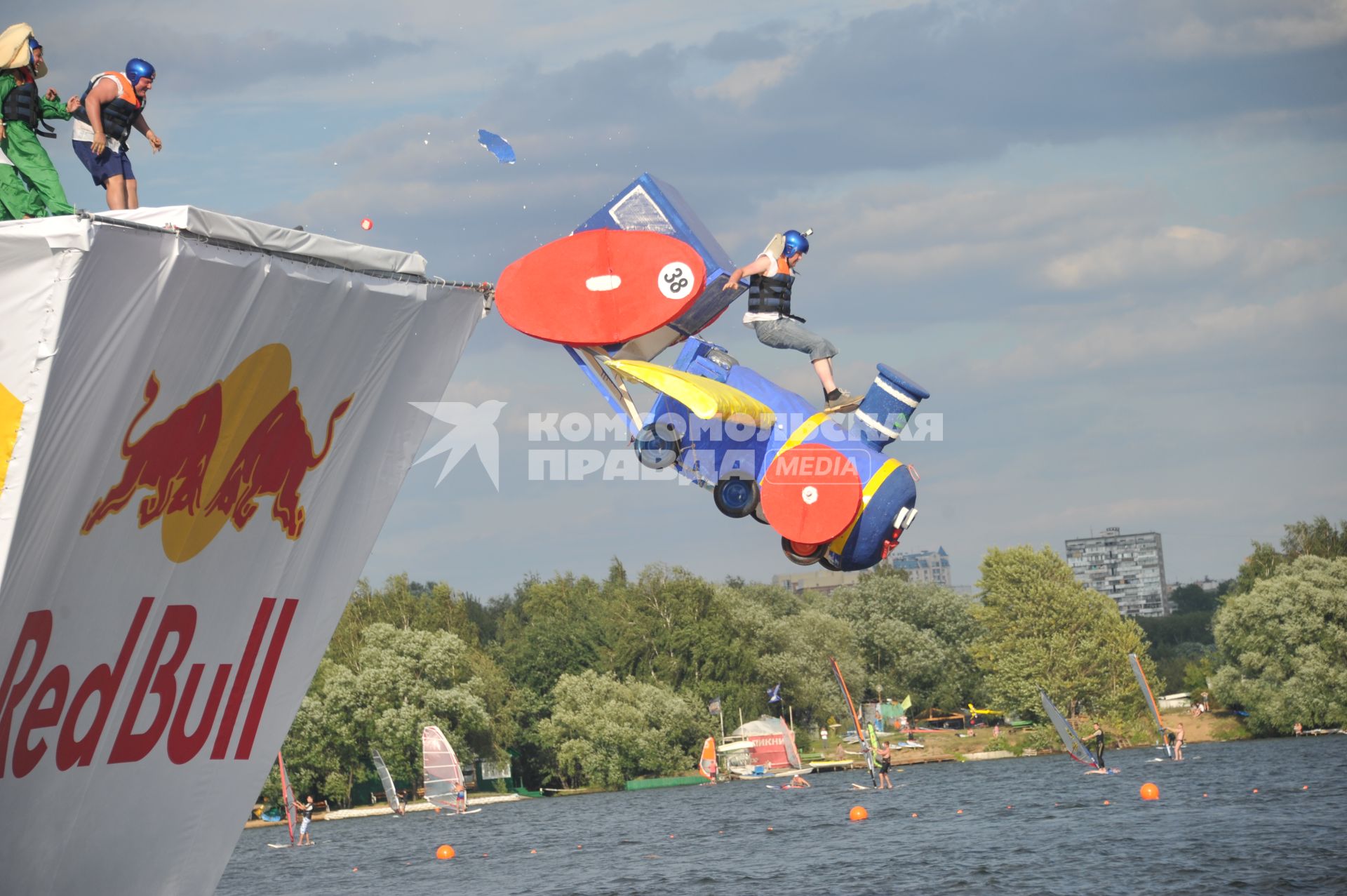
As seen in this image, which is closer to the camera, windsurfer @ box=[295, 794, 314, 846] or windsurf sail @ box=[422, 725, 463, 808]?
windsurfer @ box=[295, 794, 314, 846]

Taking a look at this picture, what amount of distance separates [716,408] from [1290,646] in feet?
188

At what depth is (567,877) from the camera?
33438 millimetres

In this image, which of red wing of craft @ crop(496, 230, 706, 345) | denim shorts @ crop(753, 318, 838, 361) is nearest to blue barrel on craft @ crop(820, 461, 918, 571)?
denim shorts @ crop(753, 318, 838, 361)

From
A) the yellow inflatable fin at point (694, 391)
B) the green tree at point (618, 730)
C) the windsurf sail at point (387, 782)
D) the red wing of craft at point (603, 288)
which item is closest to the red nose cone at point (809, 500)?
the yellow inflatable fin at point (694, 391)

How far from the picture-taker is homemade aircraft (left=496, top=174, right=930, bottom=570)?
804 centimetres

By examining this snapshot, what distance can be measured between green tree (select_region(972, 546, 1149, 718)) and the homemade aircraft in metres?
58.7

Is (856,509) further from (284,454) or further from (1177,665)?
(1177,665)

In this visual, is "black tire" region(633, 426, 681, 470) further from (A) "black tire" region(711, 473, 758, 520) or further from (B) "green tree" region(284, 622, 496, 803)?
(B) "green tree" region(284, 622, 496, 803)

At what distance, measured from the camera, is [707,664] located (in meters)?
63.0

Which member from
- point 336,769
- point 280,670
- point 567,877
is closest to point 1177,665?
point 336,769

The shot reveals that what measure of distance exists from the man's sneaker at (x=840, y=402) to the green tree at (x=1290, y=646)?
180 ft

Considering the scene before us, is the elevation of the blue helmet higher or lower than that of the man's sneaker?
higher

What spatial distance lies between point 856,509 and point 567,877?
2689cm

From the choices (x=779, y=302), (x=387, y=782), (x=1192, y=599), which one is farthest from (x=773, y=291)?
(x=1192, y=599)
